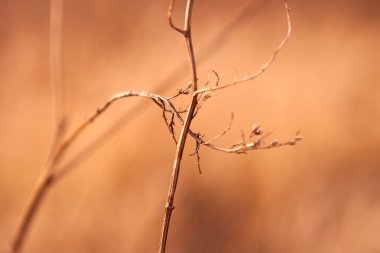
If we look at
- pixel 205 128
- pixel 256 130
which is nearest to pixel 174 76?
pixel 205 128

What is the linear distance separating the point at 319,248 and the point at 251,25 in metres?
0.85

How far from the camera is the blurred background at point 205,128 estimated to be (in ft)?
4.87

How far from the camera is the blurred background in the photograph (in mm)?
1484

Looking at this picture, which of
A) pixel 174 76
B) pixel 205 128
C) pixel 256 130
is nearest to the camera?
pixel 256 130

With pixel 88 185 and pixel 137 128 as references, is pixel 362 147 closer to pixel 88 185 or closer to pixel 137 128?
pixel 137 128

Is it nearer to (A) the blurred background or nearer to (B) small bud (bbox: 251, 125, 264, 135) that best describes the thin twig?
(A) the blurred background

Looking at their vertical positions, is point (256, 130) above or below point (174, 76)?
below

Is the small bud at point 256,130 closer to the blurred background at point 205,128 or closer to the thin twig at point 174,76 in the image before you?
the thin twig at point 174,76

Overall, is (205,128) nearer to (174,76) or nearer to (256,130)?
(174,76)

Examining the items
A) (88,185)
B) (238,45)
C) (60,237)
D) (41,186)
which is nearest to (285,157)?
(238,45)

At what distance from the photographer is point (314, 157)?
5.13ft

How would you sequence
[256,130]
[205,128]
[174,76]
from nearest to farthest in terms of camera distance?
[256,130] < [174,76] < [205,128]

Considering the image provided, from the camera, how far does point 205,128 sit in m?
1.64

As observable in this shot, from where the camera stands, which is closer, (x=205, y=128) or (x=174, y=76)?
(x=174, y=76)
